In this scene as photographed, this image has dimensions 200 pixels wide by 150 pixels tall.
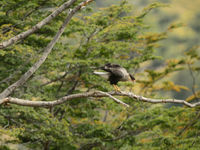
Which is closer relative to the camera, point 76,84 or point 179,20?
point 76,84

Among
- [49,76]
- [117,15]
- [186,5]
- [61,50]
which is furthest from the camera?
[186,5]

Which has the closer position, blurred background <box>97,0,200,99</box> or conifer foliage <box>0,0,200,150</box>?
conifer foliage <box>0,0,200,150</box>

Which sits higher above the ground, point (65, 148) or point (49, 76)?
point (49, 76)

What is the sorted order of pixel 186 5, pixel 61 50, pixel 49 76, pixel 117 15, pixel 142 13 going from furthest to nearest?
pixel 186 5 → pixel 142 13 → pixel 117 15 → pixel 49 76 → pixel 61 50

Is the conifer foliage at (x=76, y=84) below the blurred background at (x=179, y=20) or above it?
above

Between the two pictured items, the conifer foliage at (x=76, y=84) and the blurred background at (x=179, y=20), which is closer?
the conifer foliage at (x=76, y=84)

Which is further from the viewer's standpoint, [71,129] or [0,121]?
[71,129]

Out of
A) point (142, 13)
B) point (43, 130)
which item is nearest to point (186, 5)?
point (142, 13)

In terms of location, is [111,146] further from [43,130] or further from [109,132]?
[43,130]

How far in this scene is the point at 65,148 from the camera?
9070mm

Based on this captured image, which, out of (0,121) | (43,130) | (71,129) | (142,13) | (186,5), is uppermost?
(142,13)

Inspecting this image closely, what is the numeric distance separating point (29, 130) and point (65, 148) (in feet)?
5.68

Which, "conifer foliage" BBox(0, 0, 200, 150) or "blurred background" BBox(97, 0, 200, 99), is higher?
"conifer foliage" BBox(0, 0, 200, 150)

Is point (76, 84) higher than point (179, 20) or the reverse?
higher
